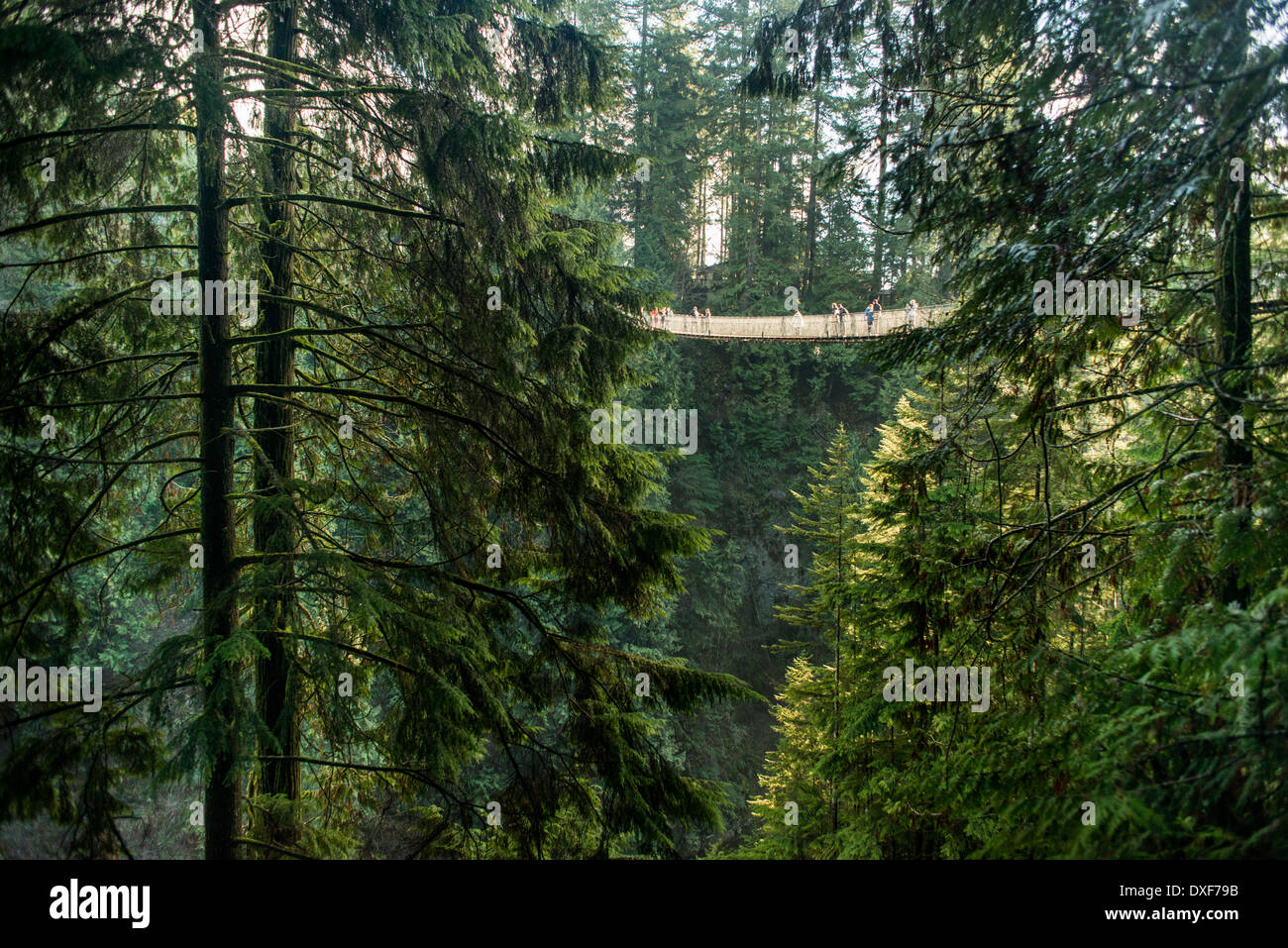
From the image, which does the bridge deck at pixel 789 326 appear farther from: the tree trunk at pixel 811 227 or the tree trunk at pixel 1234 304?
the tree trunk at pixel 1234 304

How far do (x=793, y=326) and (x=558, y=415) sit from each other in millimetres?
12926

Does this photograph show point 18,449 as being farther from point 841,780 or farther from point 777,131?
point 777,131

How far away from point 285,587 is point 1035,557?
10.9 feet

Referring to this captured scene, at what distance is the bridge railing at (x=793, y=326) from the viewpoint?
15.4 metres

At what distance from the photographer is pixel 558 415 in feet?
12.9

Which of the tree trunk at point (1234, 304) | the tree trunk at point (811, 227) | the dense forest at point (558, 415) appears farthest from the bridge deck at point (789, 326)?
the tree trunk at point (1234, 304)

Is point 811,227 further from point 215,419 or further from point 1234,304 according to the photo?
point 215,419

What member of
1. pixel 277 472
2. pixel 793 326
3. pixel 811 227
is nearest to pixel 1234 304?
pixel 277 472

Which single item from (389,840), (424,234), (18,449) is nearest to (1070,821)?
(424,234)

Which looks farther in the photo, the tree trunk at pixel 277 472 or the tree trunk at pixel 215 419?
the tree trunk at pixel 277 472

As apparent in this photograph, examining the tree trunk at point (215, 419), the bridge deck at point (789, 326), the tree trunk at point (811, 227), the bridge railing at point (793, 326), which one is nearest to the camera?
the tree trunk at point (215, 419)

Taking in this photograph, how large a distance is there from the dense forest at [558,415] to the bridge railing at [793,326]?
10194 mm

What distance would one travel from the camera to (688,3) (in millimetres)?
20328

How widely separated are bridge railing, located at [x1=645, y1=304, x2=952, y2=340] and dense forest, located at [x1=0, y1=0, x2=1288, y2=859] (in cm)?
1019
